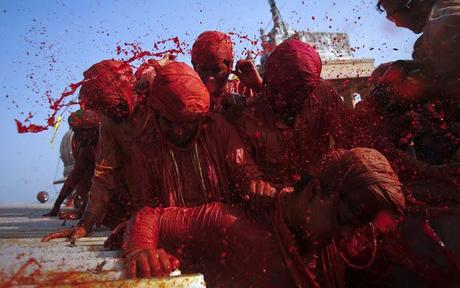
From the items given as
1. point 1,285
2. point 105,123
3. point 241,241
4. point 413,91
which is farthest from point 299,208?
point 105,123

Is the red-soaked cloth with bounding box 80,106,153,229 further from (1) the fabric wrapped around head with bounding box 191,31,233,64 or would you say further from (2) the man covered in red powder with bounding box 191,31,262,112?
(1) the fabric wrapped around head with bounding box 191,31,233,64

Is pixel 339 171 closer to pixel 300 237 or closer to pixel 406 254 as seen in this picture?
pixel 300 237

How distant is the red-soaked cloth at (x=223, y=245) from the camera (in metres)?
2.83

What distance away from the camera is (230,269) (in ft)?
9.51

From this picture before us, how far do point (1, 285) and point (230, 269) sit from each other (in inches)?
54.6

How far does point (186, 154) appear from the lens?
3486 mm

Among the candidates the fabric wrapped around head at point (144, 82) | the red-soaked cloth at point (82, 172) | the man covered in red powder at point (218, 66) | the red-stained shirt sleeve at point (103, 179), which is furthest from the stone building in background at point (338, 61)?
the red-soaked cloth at point (82, 172)

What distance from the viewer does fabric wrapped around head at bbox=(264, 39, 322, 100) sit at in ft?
12.6

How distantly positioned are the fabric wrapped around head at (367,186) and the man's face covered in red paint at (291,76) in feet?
4.12

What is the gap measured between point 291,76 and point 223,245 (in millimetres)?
1717

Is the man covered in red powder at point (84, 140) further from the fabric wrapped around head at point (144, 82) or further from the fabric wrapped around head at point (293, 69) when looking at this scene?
the fabric wrapped around head at point (293, 69)

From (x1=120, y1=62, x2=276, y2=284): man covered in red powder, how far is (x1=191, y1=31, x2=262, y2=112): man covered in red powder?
2.94 ft

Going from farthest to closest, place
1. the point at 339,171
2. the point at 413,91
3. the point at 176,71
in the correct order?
1. the point at 413,91
2. the point at 176,71
3. the point at 339,171

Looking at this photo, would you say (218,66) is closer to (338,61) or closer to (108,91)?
(108,91)
